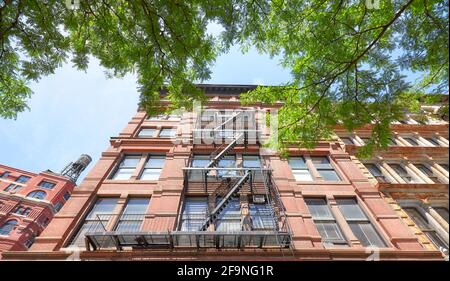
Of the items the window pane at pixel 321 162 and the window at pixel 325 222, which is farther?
the window pane at pixel 321 162

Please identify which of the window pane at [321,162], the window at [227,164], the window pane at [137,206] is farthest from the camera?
the window pane at [321,162]

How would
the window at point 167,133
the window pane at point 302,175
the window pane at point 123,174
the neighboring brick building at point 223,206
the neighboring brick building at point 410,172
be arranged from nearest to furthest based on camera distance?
the neighboring brick building at point 223,206 < the neighboring brick building at point 410,172 < the window pane at point 302,175 < the window pane at point 123,174 < the window at point 167,133

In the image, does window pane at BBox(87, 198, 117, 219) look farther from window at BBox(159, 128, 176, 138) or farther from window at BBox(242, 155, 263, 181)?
window at BBox(242, 155, 263, 181)

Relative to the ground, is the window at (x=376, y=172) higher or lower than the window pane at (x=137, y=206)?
higher

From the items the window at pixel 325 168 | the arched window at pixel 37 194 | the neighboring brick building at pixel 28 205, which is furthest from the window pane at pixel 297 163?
the arched window at pixel 37 194

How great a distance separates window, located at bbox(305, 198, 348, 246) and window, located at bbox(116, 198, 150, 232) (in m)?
7.53

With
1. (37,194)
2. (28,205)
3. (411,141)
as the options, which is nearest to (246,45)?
(411,141)

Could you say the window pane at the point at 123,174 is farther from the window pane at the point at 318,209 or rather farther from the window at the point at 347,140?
the window at the point at 347,140

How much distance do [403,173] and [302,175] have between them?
5899mm

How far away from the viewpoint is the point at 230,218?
10953 millimetres

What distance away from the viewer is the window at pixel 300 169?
13.6 m

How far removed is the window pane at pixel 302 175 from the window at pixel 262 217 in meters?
2.85
